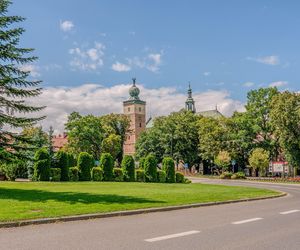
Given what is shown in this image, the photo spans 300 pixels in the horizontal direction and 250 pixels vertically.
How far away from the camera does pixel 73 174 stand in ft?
116

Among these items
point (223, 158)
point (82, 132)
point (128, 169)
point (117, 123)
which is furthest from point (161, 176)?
point (117, 123)

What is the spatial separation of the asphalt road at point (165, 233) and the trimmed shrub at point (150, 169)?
88.4ft

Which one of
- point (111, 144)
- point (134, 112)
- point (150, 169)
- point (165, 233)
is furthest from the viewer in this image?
point (134, 112)

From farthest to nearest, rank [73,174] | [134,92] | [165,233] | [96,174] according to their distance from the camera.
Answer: [134,92] < [96,174] < [73,174] < [165,233]

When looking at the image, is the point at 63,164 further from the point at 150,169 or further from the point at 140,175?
the point at 150,169

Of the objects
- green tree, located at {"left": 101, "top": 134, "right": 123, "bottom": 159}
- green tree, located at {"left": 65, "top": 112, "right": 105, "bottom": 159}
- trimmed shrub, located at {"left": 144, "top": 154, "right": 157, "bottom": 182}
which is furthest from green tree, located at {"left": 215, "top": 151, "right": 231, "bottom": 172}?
trimmed shrub, located at {"left": 144, "top": 154, "right": 157, "bottom": 182}

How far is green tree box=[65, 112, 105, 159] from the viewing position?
243 ft

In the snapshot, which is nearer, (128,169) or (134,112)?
(128,169)

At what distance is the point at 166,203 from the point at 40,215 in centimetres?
569

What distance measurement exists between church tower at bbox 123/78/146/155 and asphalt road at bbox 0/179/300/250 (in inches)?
5460

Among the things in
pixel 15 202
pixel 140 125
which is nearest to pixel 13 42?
pixel 15 202

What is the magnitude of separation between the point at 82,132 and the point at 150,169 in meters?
36.8

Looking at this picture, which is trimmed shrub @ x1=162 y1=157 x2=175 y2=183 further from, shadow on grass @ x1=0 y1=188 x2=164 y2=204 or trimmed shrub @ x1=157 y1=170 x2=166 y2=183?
shadow on grass @ x1=0 y1=188 x2=164 y2=204

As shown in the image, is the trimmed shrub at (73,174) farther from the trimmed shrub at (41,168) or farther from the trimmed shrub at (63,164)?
the trimmed shrub at (41,168)
